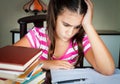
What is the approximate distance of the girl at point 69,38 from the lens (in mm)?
892

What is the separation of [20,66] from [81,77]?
12.4 inches

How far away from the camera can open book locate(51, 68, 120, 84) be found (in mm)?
674

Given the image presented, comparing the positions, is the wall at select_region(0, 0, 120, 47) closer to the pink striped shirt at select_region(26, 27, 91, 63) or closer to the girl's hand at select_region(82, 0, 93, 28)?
the pink striped shirt at select_region(26, 27, 91, 63)

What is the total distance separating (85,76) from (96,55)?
0.70ft

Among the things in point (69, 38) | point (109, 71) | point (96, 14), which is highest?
point (96, 14)

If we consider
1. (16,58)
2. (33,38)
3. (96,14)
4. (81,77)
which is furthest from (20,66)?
(96,14)

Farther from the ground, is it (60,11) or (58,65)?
(60,11)

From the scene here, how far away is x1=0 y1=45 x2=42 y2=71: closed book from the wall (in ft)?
→ 7.58

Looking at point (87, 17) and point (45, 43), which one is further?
point (45, 43)

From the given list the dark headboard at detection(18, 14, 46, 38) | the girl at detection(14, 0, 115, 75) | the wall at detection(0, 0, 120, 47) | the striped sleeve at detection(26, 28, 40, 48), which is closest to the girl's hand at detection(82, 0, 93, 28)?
the girl at detection(14, 0, 115, 75)

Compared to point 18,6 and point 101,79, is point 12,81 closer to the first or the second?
point 101,79

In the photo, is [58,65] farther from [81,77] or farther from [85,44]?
[85,44]

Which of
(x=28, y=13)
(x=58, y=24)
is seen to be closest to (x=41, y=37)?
(x=58, y=24)

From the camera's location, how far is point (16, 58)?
489 mm
